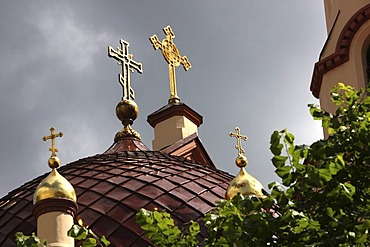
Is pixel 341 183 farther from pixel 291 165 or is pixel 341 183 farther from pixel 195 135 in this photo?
pixel 195 135

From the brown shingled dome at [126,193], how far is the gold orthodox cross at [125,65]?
1464mm

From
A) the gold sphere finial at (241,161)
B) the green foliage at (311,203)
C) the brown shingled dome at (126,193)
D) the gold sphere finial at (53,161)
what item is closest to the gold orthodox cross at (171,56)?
the brown shingled dome at (126,193)

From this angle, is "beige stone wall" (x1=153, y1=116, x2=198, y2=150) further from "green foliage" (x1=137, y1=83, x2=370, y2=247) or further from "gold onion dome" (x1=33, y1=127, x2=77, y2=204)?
"green foliage" (x1=137, y1=83, x2=370, y2=247)

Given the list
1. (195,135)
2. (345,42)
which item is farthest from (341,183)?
(195,135)

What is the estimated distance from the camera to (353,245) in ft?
22.7

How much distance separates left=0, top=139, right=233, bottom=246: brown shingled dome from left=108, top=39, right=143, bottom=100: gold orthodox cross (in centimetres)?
146

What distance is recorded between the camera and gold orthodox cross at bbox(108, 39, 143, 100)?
15703 millimetres

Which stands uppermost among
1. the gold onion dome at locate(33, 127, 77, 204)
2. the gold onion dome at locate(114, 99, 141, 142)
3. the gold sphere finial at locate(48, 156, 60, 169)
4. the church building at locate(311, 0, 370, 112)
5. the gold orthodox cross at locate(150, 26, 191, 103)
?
the gold orthodox cross at locate(150, 26, 191, 103)

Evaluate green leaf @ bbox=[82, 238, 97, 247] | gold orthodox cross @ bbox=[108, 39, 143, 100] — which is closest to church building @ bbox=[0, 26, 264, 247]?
gold orthodox cross @ bbox=[108, 39, 143, 100]

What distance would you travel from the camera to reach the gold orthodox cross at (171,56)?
16.3 meters

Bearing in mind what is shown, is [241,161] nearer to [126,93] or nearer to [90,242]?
[126,93]

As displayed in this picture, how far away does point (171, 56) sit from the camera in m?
16.4

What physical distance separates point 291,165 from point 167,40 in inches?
373

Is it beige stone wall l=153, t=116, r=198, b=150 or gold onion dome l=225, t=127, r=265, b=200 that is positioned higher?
beige stone wall l=153, t=116, r=198, b=150
